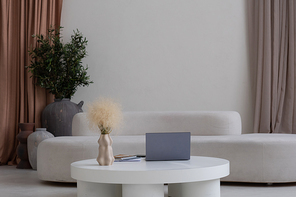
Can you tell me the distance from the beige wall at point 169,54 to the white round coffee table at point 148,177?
8.09ft

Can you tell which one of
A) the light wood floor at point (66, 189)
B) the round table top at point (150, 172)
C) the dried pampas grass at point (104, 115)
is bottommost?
the light wood floor at point (66, 189)

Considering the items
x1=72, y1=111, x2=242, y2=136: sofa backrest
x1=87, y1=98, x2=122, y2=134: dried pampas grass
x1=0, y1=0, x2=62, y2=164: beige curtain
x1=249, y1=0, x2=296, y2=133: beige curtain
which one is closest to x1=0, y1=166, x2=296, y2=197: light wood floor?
x1=72, y1=111, x2=242, y2=136: sofa backrest

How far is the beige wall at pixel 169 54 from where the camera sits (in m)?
4.43

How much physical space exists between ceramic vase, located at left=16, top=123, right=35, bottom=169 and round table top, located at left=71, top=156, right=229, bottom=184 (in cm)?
221

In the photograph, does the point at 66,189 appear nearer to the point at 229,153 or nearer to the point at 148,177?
the point at 148,177

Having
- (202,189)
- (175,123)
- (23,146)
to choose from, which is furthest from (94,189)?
(23,146)

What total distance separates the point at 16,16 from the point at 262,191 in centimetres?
352

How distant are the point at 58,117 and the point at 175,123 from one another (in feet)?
5.17

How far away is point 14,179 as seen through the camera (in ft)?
10.2

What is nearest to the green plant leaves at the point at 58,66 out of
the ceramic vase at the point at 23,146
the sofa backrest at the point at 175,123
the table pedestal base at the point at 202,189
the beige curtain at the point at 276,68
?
the ceramic vase at the point at 23,146

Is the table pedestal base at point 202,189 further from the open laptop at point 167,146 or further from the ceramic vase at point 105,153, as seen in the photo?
the ceramic vase at point 105,153

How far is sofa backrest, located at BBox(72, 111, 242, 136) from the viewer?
3.17 meters

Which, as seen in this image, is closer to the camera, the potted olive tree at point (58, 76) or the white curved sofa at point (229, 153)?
the white curved sofa at point (229, 153)

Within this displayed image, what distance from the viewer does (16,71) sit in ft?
14.1
